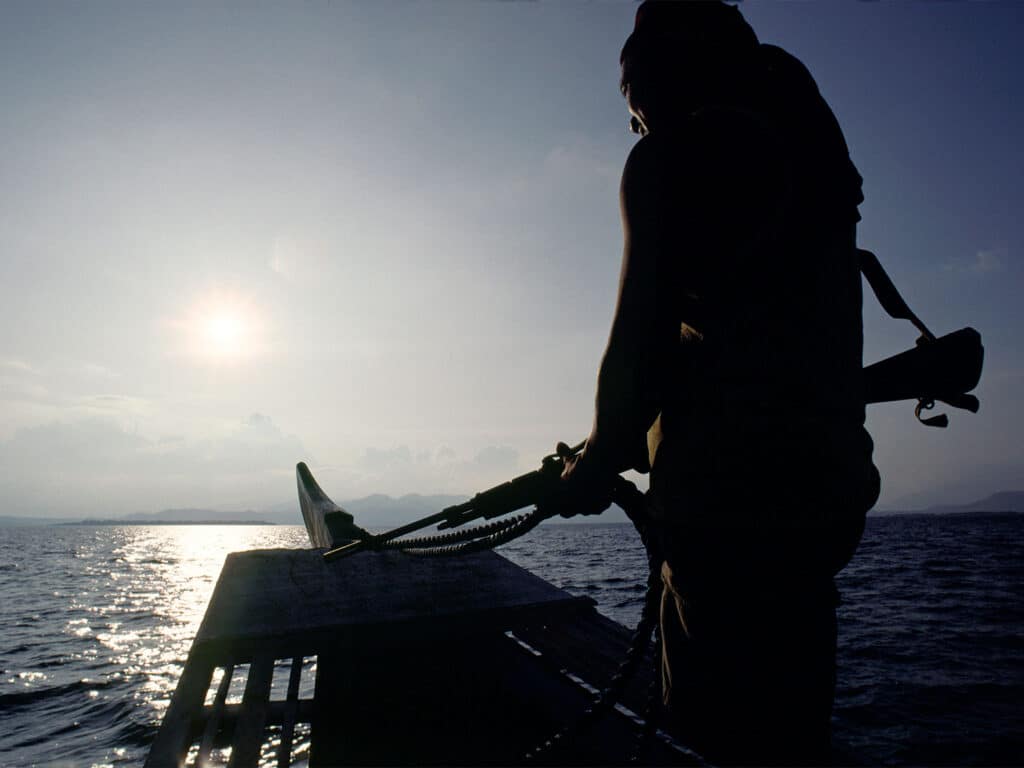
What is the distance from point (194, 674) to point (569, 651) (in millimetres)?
2676

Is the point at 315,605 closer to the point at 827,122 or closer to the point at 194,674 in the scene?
the point at 194,674

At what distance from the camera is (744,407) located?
164 centimetres

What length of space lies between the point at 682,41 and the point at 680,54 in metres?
0.05

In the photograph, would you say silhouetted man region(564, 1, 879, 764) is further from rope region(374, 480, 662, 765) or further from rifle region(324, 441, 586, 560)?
rifle region(324, 441, 586, 560)

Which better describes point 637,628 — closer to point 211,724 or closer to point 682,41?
point 682,41

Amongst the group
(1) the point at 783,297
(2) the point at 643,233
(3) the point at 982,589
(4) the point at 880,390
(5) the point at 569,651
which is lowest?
(3) the point at 982,589

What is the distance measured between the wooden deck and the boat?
0.01 meters

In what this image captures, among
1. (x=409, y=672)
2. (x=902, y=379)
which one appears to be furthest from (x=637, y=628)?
(x=409, y=672)

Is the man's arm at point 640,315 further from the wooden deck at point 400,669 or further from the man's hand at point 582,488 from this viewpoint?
the wooden deck at point 400,669

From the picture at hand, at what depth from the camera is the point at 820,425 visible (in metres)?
1.65

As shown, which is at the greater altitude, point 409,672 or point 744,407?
point 744,407

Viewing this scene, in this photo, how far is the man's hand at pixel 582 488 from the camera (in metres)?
1.92

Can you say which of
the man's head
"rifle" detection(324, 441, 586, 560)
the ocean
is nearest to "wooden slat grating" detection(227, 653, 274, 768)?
"rifle" detection(324, 441, 586, 560)

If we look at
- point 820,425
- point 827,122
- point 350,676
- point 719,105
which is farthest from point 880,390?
point 350,676
